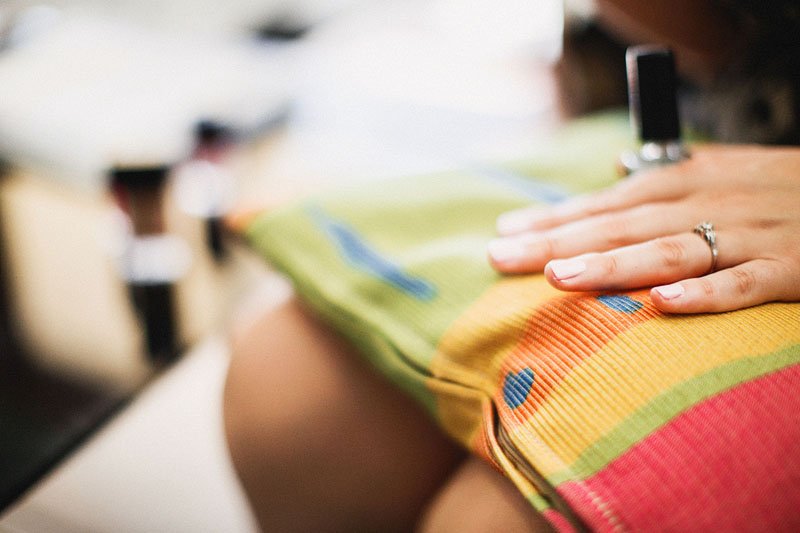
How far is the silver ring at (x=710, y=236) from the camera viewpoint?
0.94 feet

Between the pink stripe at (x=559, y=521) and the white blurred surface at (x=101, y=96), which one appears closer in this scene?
the pink stripe at (x=559, y=521)

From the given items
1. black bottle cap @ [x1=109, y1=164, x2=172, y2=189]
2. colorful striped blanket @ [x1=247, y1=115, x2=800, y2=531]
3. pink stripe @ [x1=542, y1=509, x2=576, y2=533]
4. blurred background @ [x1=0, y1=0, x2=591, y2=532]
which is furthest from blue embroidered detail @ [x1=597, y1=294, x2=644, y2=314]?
black bottle cap @ [x1=109, y1=164, x2=172, y2=189]

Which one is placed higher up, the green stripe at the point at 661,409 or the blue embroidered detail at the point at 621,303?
the blue embroidered detail at the point at 621,303

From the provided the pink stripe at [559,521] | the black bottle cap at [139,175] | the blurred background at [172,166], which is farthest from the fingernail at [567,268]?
the black bottle cap at [139,175]

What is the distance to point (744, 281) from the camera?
0.26 metres

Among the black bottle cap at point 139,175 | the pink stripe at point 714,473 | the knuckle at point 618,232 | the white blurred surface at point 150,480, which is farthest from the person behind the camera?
the black bottle cap at point 139,175

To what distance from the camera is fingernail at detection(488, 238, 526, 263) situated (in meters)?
0.31

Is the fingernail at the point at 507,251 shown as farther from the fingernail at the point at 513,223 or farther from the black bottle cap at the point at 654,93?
the black bottle cap at the point at 654,93

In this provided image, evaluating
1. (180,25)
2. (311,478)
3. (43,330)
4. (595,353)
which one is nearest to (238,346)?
(311,478)

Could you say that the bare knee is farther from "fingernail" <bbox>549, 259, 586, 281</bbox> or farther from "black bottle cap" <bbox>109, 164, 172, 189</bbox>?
"black bottle cap" <bbox>109, 164, 172, 189</bbox>

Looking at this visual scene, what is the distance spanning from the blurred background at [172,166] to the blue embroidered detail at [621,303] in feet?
0.79

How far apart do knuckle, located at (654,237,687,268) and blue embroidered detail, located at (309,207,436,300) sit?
0.13m

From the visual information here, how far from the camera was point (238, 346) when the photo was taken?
430 millimetres

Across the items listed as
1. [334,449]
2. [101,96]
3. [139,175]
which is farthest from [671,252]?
[101,96]
